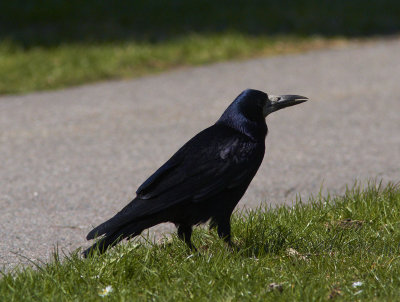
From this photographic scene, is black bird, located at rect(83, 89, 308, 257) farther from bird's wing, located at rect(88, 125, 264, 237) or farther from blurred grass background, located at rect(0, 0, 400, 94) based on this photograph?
blurred grass background, located at rect(0, 0, 400, 94)

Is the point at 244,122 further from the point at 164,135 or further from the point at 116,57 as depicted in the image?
the point at 116,57

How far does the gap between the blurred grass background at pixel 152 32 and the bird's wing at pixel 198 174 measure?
555 cm

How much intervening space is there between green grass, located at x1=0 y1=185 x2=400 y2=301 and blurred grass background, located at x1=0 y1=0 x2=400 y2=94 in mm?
5582

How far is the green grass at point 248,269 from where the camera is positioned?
414 centimetres

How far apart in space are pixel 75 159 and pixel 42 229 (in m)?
1.89

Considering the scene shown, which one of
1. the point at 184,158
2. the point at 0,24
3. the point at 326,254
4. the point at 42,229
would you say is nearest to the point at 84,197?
the point at 42,229

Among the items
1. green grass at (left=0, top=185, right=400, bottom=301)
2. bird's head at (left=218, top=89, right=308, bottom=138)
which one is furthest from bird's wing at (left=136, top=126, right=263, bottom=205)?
green grass at (left=0, top=185, right=400, bottom=301)

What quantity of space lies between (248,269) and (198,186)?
22.2 inches

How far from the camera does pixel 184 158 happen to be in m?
4.80

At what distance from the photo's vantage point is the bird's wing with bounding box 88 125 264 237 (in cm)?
461

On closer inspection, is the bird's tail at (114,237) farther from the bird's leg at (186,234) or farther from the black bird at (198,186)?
the bird's leg at (186,234)

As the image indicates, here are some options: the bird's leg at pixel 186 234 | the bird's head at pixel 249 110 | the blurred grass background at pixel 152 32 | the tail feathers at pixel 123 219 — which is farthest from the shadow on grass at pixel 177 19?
the tail feathers at pixel 123 219

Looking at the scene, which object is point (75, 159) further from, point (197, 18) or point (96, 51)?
point (197, 18)

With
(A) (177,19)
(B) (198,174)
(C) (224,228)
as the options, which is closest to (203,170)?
(B) (198,174)
